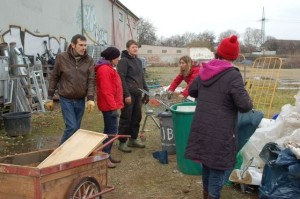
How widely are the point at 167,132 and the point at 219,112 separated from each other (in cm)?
271

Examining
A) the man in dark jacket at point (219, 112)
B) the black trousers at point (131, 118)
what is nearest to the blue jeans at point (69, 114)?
the black trousers at point (131, 118)

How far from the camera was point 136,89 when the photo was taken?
6410 mm

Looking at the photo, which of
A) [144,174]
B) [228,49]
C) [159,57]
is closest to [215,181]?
[228,49]

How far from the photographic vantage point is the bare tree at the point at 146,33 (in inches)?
2430

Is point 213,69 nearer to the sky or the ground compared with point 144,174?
nearer to the sky

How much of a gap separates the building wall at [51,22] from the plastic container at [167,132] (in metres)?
6.70

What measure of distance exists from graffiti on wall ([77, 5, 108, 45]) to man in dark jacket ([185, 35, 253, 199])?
1447 centimetres

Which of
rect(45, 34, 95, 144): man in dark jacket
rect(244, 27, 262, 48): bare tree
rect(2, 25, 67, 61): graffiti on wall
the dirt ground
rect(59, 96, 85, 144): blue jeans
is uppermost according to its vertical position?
rect(244, 27, 262, 48): bare tree

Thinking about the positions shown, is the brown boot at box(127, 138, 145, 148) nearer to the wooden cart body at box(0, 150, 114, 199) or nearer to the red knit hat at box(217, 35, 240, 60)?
the wooden cart body at box(0, 150, 114, 199)

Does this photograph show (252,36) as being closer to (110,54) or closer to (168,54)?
(168,54)

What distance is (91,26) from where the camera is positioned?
63.2 ft

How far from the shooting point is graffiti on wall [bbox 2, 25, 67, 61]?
11.3m

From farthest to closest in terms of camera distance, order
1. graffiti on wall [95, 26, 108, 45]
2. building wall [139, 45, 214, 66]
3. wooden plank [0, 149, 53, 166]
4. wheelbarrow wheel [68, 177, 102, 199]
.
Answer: building wall [139, 45, 214, 66] → graffiti on wall [95, 26, 108, 45] → wooden plank [0, 149, 53, 166] → wheelbarrow wheel [68, 177, 102, 199]

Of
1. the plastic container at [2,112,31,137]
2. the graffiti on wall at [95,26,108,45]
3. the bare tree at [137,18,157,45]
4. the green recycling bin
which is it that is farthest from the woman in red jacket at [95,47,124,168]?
the bare tree at [137,18,157,45]
